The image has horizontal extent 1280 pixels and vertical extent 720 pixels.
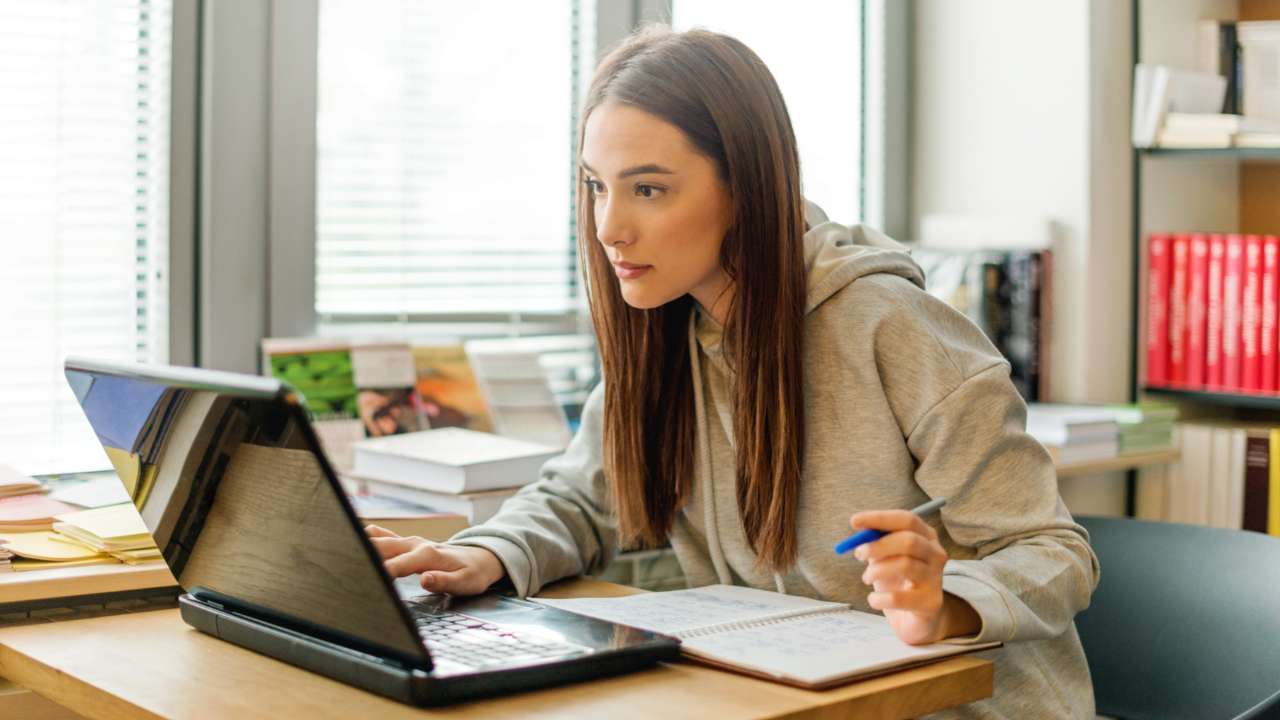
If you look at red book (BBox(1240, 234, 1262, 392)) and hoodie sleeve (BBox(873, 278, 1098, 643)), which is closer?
hoodie sleeve (BBox(873, 278, 1098, 643))

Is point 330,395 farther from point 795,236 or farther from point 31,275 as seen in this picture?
point 795,236

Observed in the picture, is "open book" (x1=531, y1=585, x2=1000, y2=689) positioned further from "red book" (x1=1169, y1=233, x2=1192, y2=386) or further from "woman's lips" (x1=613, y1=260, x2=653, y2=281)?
"red book" (x1=1169, y1=233, x2=1192, y2=386)

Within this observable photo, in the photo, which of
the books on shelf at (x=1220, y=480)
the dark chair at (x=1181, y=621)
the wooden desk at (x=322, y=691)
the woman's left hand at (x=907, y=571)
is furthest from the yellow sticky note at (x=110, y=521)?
the books on shelf at (x=1220, y=480)

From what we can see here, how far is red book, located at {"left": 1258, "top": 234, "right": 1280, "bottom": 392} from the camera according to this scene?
2111mm

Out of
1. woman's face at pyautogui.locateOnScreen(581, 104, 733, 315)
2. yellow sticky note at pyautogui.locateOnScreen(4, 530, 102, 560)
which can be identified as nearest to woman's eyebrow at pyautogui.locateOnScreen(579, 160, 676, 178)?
woman's face at pyautogui.locateOnScreen(581, 104, 733, 315)

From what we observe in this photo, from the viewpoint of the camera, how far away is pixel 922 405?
109 cm

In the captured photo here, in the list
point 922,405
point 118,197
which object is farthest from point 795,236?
point 118,197

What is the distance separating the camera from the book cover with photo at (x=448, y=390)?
183 centimetres

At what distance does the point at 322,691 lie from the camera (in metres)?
0.80

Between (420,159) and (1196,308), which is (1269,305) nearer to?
(1196,308)

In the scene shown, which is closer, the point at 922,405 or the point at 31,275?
the point at 922,405

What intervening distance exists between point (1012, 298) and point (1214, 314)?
0.37 metres

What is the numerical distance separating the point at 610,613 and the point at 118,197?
106cm

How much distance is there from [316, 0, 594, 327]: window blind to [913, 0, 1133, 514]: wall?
896 mm
